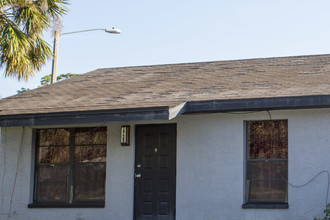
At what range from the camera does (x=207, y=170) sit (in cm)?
1289

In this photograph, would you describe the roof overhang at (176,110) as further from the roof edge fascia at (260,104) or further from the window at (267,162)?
the window at (267,162)

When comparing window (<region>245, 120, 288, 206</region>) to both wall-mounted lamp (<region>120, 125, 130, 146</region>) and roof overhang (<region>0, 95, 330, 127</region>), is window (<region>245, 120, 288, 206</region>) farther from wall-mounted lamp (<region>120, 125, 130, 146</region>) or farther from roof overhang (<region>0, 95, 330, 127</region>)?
wall-mounted lamp (<region>120, 125, 130, 146</region>)

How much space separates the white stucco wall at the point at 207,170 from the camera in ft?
39.2

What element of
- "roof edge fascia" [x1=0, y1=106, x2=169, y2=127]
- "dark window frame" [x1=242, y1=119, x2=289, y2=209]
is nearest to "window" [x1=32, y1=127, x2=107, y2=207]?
"roof edge fascia" [x1=0, y1=106, x2=169, y2=127]

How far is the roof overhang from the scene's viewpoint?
11531 millimetres

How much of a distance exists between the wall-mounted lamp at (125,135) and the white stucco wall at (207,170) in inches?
4.8

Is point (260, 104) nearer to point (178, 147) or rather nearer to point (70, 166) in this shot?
point (178, 147)

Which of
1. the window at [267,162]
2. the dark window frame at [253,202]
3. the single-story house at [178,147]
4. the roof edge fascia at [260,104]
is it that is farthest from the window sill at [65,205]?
the window at [267,162]

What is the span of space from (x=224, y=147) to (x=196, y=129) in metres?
0.76

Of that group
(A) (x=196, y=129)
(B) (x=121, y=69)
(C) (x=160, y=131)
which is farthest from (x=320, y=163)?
(B) (x=121, y=69)

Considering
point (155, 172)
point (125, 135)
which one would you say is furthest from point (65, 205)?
point (155, 172)

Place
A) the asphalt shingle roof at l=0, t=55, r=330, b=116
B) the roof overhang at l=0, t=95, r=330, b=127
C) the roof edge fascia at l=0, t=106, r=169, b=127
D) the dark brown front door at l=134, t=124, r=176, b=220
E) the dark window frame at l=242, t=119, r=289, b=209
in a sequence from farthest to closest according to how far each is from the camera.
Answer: the dark brown front door at l=134, t=124, r=176, b=220 → the asphalt shingle roof at l=0, t=55, r=330, b=116 → the dark window frame at l=242, t=119, r=289, b=209 → the roof edge fascia at l=0, t=106, r=169, b=127 → the roof overhang at l=0, t=95, r=330, b=127

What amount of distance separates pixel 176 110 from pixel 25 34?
6.14 meters

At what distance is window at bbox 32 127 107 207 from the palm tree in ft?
7.30
